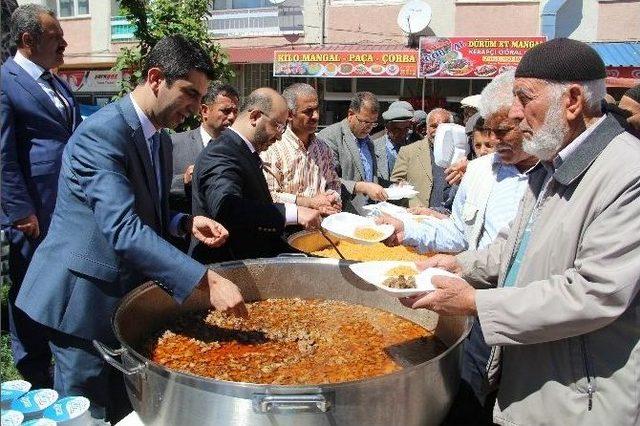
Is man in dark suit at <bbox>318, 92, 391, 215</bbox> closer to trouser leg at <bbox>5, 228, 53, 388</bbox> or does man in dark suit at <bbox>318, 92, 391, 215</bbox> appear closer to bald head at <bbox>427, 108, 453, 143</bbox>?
bald head at <bbox>427, 108, 453, 143</bbox>

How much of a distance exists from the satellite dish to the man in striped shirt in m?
9.52

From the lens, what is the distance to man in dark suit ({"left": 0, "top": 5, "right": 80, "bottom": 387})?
3090mm

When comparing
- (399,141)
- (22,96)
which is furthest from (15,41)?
Result: (399,141)

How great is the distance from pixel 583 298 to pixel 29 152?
2912 mm

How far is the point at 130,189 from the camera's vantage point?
1.87 meters

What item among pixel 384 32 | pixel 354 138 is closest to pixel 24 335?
pixel 354 138

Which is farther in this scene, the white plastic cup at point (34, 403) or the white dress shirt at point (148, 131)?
the white dress shirt at point (148, 131)

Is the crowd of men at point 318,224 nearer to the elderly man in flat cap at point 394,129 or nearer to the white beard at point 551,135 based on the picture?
the white beard at point 551,135

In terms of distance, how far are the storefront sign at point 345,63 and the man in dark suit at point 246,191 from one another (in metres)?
10.2

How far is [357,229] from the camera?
8.84ft

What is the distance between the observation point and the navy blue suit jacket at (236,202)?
2.71 metres

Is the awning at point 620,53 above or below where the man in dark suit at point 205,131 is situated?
above

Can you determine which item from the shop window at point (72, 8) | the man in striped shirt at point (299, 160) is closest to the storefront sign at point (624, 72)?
the man in striped shirt at point (299, 160)

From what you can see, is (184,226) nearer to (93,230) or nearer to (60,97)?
(93,230)
